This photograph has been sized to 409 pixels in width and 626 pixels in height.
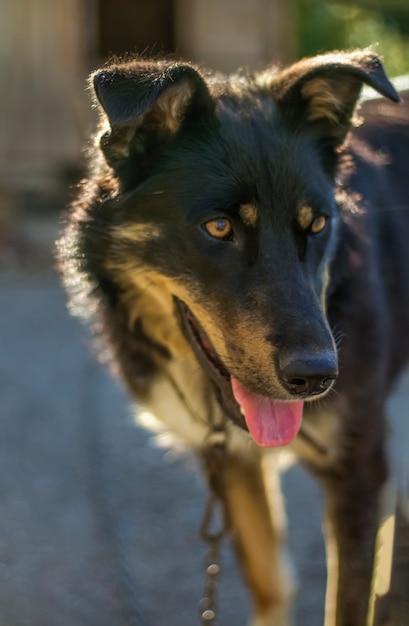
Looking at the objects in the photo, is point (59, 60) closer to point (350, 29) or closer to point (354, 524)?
point (350, 29)

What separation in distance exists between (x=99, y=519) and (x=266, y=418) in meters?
2.09

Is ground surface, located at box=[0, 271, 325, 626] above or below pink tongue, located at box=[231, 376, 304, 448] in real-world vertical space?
below

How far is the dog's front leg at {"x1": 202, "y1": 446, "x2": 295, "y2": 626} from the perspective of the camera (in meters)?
3.64

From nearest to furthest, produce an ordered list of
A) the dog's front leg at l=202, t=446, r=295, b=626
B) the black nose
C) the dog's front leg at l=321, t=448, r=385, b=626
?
the black nose → the dog's front leg at l=321, t=448, r=385, b=626 → the dog's front leg at l=202, t=446, r=295, b=626

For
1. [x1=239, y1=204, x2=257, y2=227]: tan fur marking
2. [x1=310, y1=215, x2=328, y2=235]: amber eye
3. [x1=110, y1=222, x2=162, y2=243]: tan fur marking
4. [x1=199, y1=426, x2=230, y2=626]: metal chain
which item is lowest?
[x1=199, y1=426, x2=230, y2=626]: metal chain

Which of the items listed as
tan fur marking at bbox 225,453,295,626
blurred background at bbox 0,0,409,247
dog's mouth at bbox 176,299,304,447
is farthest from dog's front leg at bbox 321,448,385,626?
blurred background at bbox 0,0,409,247

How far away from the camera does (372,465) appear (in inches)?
120

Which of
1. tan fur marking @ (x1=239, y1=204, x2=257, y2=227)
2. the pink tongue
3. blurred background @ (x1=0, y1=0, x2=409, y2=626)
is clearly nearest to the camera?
tan fur marking @ (x1=239, y1=204, x2=257, y2=227)

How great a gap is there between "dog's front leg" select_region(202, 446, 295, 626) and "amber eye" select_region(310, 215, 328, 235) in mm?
1216

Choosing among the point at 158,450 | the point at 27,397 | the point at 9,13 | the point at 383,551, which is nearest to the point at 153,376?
the point at 383,551

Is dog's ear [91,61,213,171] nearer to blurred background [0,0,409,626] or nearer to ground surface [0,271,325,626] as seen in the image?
blurred background [0,0,409,626]

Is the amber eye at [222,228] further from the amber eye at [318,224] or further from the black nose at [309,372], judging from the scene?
the black nose at [309,372]

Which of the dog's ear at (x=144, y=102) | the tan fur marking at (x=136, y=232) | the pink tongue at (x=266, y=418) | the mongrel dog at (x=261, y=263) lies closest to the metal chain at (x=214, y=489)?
the mongrel dog at (x=261, y=263)

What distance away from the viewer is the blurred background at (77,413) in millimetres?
3969
